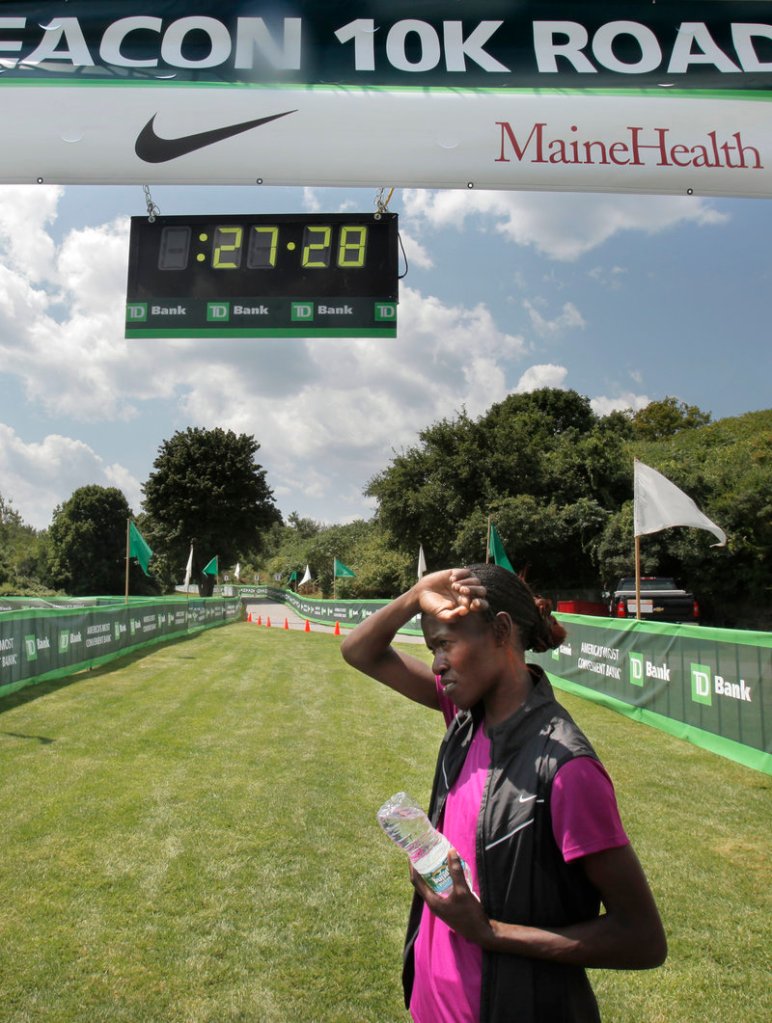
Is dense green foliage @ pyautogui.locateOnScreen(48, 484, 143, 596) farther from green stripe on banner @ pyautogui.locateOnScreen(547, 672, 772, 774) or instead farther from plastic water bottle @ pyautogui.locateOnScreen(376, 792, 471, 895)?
plastic water bottle @ pyautogui.locateOnScreen(376, 792, 471, 895)

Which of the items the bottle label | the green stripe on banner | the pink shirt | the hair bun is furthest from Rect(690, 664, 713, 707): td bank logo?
the bottle label

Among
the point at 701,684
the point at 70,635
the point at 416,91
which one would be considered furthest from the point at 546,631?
the point at 70,635

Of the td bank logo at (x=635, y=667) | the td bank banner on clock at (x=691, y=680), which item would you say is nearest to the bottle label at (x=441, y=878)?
the td bank banner on clock at (x=691, y=680)

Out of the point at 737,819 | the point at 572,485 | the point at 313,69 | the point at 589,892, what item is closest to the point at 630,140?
the point at 313,69

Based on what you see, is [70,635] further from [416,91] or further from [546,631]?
[546,631]

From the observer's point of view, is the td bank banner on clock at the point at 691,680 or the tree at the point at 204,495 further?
the tree at the point at 204,495

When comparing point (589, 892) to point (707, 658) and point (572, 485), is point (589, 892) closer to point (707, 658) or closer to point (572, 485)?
point (707, 658)

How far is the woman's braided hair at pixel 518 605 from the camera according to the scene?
209 centimetres

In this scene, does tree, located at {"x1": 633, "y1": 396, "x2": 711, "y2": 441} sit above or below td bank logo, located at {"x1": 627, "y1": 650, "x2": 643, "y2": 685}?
above

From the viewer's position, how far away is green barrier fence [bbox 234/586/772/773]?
8.77 m

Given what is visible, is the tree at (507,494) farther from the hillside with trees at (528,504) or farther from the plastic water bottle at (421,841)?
the plastic water bottle at (421,841)

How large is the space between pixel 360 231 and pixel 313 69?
0.95m

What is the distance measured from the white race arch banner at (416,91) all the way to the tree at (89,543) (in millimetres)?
69558

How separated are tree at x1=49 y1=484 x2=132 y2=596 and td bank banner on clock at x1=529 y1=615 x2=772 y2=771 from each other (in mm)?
62467
